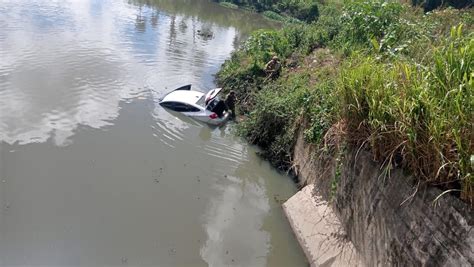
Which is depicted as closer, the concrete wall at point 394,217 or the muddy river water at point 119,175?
the concrete wall at point 394,217

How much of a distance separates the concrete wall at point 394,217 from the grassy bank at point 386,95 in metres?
0.27

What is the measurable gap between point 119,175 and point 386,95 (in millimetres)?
7066

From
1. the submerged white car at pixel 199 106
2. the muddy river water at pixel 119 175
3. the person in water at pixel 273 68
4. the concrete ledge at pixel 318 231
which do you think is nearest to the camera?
the concrete ledge at pixel 318 231

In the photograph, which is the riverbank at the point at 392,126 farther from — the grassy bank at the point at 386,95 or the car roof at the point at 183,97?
the car roof at the point at 183,97

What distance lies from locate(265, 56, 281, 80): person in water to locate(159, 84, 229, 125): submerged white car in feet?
9.20

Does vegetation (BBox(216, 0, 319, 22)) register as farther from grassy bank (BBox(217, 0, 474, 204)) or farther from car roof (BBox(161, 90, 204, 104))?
car roof (BBox(161, 90, 204, 104))

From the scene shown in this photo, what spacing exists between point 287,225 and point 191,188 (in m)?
2.69

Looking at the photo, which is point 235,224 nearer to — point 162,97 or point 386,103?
point 386,103

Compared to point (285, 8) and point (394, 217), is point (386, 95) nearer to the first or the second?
point (394, 217)

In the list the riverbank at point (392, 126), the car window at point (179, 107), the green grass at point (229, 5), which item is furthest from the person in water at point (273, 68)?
the green grass at point (229, 5)

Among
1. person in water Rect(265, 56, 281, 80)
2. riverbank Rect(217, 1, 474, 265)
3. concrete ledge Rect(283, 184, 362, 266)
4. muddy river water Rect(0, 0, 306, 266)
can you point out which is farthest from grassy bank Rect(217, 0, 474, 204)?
muddy river water Rect(0, 0, 306, 266)

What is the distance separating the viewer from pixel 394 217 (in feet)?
21.9

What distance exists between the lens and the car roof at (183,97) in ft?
49.6

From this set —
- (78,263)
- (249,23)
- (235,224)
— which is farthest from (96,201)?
(249,23)
